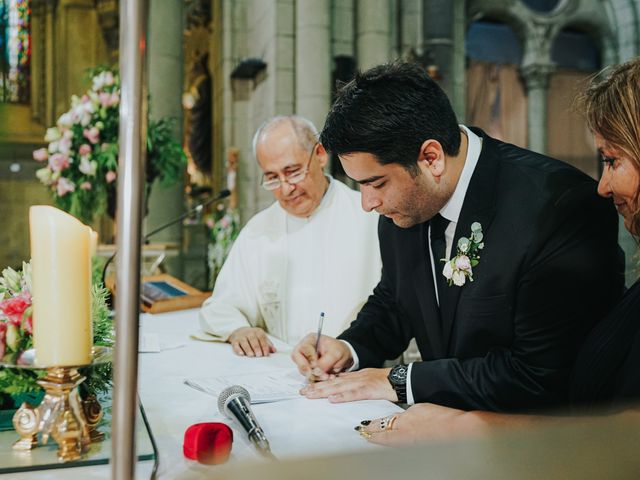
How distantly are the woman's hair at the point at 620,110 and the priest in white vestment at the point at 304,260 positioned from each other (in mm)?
1671

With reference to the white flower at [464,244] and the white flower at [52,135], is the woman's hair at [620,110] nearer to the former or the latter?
the white flower at [464,244]

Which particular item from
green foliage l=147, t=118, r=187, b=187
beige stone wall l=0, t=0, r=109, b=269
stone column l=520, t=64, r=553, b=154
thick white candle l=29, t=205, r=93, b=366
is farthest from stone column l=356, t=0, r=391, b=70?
thick white candle l=29, t=205, r=93, b=366

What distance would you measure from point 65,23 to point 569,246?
10.6 metres

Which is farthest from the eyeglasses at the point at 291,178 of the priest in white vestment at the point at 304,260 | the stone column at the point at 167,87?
the stone column at the point at 167,87

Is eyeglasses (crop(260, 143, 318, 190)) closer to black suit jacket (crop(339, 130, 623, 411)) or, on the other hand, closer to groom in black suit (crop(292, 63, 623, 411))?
groom in black suit (crop(292, 63, 623, 411))

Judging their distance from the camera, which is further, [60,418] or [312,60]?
[312,60]

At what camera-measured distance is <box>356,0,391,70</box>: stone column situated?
280 inches

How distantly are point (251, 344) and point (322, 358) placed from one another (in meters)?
0.48

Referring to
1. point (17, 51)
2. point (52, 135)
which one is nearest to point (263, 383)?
point (52, 135)

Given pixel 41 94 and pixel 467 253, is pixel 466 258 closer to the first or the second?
pixel 467 253

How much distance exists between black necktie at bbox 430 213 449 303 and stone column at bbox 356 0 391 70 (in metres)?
5.32

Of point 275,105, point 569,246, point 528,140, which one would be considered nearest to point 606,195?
point 569,246

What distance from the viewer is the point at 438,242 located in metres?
2.10

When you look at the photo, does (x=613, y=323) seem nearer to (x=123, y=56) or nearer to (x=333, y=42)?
(x=123, y=56)
